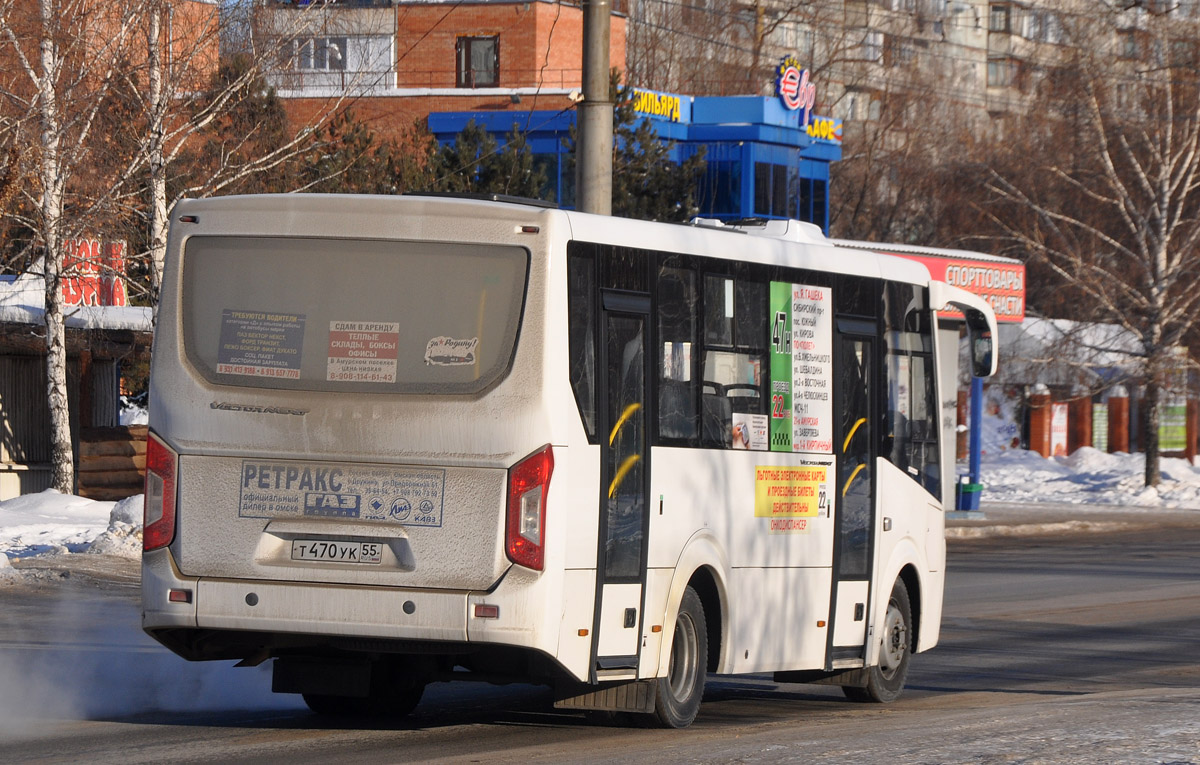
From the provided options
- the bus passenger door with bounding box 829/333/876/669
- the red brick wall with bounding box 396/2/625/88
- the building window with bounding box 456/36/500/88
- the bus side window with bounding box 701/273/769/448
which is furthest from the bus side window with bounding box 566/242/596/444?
the building window with bounding box 456/36/500/88

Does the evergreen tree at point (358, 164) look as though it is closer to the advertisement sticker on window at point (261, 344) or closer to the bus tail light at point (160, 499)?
the advertisement sticker on window at point (261, 344)

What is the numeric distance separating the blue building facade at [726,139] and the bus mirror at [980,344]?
1505 inches

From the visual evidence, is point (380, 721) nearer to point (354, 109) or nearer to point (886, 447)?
point (886, 447)

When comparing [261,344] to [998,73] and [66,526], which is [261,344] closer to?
[66,526]

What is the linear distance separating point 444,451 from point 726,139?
45.5m

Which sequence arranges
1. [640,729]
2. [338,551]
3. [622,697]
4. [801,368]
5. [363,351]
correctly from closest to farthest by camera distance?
1. [338,551]
2. [363,351]
3. [622,697]
4. [640,729]
5. [801,368]

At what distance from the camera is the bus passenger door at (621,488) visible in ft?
28.3

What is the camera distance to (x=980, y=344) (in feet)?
41.8

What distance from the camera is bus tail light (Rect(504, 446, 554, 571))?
8.12 meters

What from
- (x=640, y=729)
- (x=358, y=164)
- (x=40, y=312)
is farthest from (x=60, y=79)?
(x=640, y=729)

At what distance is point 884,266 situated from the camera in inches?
457

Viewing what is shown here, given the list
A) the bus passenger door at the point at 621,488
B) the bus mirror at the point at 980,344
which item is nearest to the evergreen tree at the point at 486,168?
the bus mirror at the point at 980,344

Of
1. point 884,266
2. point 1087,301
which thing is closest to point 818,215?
point 1087,301

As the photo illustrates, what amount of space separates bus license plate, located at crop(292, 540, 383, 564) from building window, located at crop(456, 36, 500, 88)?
51.4 m
